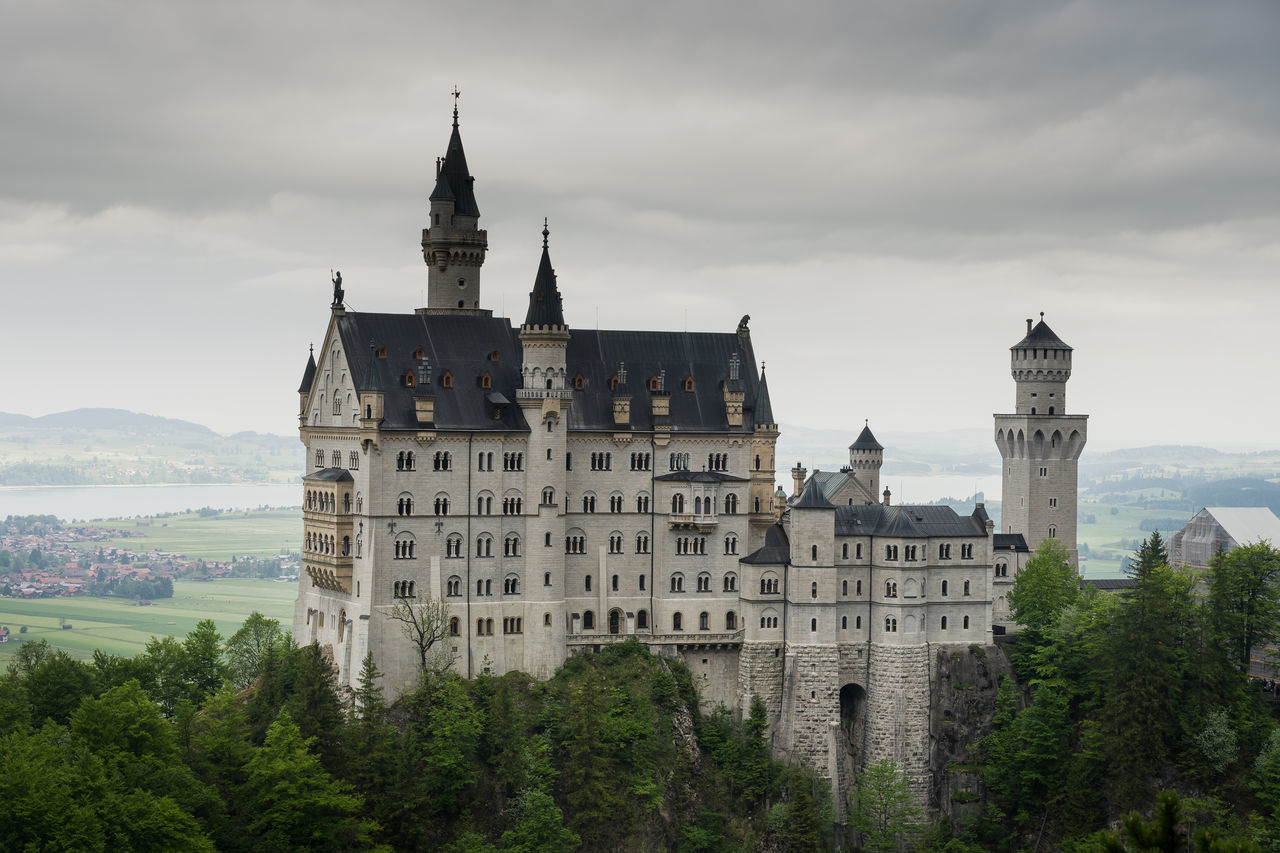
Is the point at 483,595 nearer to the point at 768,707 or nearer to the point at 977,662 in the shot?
the point at 768,707

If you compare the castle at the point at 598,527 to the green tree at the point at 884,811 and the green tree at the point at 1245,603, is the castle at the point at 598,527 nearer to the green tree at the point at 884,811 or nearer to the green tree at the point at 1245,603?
the green tree at the point at 884,811

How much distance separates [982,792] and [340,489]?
160ft

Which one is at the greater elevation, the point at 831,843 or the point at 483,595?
the point at 483,595

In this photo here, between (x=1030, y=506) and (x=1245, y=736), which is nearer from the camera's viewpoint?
(x=1245, y=736)

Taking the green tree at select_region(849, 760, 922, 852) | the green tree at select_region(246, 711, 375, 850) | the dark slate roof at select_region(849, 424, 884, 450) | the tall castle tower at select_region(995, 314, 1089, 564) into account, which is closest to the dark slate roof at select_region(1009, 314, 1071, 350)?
the tall castle tower at select_region(995, 314, 1089, 564)

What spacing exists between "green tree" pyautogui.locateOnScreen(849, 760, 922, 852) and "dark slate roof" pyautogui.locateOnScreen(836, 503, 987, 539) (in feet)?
51.8

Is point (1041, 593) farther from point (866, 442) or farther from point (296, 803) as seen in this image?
point (296, 803)

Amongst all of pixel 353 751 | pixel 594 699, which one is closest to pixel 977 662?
pixel 594 699

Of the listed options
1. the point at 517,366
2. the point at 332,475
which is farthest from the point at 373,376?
the point at 517,366

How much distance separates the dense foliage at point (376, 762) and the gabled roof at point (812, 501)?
547 inches

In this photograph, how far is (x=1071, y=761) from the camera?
106 metres

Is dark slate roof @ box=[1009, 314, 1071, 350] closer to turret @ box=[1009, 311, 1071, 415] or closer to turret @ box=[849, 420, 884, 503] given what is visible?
turret @ box=[1009, 311, 1071, 415]

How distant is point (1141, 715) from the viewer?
10344cm

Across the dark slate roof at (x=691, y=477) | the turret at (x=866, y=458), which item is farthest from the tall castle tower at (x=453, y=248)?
the turret at (x=866, y=458)
